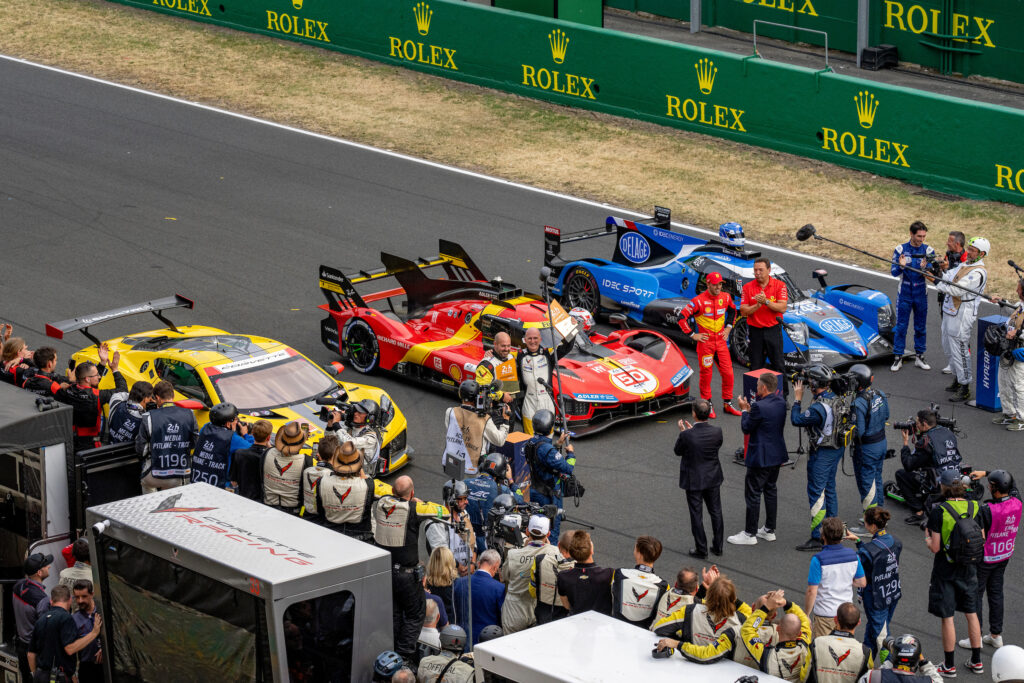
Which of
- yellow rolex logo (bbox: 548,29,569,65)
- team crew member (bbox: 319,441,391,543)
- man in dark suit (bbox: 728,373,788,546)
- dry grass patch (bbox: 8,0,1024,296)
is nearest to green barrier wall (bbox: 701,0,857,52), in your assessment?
dry grass patch (bbox: 8,0,1024,296)

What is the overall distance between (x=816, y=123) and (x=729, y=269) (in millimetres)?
8269

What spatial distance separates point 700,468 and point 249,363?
5211mm

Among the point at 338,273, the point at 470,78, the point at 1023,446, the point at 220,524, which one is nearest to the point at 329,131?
the point at 470,78

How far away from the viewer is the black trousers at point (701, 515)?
13.3 metres

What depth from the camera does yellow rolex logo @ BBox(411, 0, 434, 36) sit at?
100ft

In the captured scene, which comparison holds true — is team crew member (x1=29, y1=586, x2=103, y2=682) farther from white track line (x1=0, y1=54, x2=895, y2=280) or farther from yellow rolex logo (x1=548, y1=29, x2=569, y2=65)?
yellow rolex logo (x1=548, y1=29, x2=569, y2=65)

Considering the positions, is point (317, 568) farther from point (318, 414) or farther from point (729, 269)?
point (729, 269)

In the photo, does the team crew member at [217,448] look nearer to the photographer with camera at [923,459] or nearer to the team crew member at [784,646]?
the team crew member at [784,646]

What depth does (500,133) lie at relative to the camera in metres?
28.1

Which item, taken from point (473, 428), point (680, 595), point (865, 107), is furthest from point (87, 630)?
point (865, 107)

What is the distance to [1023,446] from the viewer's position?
15.8 meters

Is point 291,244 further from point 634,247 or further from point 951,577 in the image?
point 951,577

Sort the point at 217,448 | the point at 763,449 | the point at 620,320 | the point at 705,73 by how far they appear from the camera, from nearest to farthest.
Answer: the point at 217,448, the point at 763,449, the point at 620,320, the point at 705,73

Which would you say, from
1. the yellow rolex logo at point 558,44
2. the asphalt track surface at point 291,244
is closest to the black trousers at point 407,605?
the asphalt track surface at point 291,244
